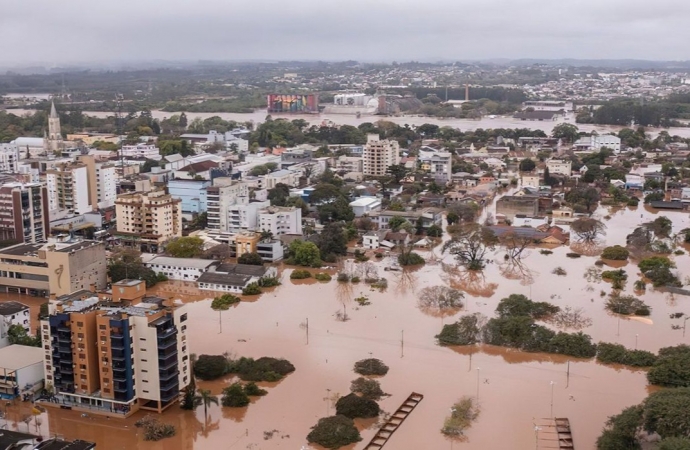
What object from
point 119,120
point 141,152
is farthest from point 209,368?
point 119,120

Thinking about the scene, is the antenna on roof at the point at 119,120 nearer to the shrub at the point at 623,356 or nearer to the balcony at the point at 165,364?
A: the balcony at the point at 165,364

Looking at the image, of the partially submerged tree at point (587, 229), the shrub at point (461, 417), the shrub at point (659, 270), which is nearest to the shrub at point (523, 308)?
the shrub at point (659, 270)

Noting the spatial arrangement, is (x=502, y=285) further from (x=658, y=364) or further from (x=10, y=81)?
(x=10, y=81)

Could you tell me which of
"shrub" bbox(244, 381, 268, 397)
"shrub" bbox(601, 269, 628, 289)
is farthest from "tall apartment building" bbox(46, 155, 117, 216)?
"shrub" bbox(601, 269, 628, 289)

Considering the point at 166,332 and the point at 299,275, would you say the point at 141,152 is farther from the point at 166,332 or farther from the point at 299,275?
the point at 166,332

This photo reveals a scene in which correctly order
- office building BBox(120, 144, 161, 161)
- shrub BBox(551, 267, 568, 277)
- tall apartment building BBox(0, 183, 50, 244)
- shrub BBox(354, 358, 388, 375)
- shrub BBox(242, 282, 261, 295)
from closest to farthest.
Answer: shrub BBox(354, 358, 388, 375), shrub BBox(242, 282, 261, 295), shrub BBox(551, 267, 568, 277), tall apartment building BBox(0, 183, 50, 244), office building BBox(120, 144, 161, 161)

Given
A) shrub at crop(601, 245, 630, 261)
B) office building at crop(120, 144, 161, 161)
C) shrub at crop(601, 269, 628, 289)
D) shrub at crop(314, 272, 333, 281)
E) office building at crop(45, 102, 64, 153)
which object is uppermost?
office building at crop(45, 102, 64, 153)

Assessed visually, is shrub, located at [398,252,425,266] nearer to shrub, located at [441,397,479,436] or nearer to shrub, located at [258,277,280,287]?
shrub, located at [258,277,280,287]
